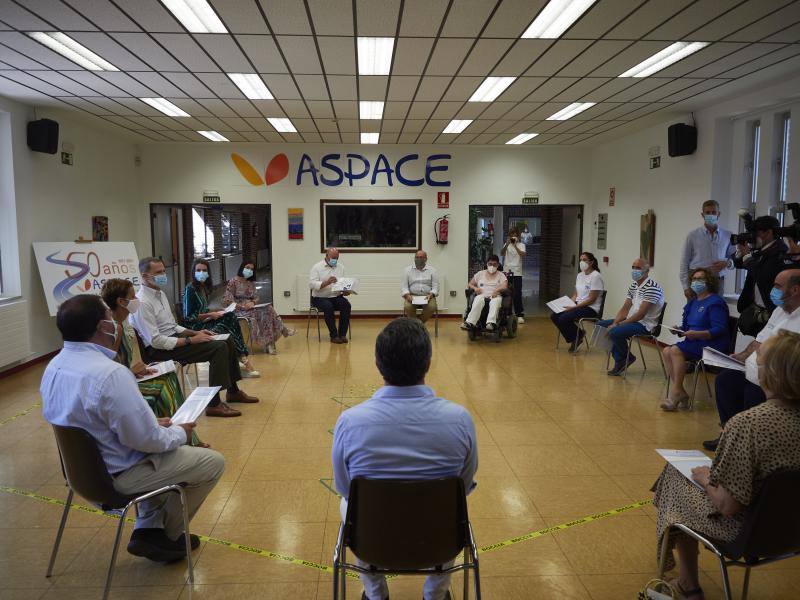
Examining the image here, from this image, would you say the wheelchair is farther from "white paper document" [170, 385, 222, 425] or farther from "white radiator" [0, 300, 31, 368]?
"white paper document" [170, 385, 222, 425]

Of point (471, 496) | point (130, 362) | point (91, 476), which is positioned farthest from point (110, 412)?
point (471, 496)

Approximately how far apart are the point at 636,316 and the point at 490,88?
2955 millimetres

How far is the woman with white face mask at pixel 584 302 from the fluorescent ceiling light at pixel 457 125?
8.15 feet

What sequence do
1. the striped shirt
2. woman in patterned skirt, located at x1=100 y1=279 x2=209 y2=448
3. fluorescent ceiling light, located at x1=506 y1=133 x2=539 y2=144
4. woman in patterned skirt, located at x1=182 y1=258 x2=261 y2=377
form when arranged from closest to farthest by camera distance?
woman in patterned skirt, located at x1=100 y1=279 x2=209 y2=448
woman in patterned skirt, located at x1=182 y1=258 x2=261 y2=377
the striped shirt
fluorescent ceiling light, located at x1=506 y1=133 x2=539 y2=144

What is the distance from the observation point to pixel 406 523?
6.18 feet

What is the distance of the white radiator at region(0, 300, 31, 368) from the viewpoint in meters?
6.44

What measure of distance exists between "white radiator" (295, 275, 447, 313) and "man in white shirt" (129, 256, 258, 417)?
528 cm

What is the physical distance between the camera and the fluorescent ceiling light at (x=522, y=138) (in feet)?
30.7

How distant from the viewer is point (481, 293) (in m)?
8.81

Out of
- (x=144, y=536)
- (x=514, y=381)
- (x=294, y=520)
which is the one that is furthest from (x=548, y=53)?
(x=144, y=536)

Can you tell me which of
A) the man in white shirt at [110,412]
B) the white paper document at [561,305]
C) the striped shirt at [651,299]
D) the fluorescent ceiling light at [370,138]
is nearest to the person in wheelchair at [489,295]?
the white paper document at [561,305]

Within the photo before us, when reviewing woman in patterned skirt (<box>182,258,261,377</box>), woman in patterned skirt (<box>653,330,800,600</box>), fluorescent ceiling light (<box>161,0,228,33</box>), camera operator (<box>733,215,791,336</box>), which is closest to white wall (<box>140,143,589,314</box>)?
woman in patterned skirt (<box>182,258,261,377</box>)

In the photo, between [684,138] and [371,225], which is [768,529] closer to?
[684,138]

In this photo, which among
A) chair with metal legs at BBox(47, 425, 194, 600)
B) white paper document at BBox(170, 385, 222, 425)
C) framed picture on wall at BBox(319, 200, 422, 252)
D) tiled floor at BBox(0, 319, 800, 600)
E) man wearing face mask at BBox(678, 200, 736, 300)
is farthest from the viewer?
framed picture on wall at BBox(319, 200, 422, 252)
